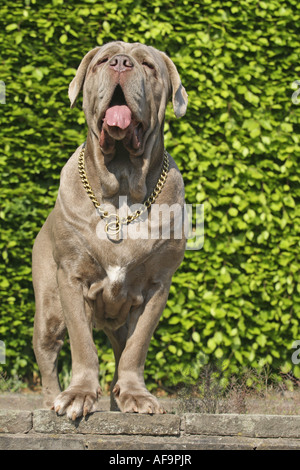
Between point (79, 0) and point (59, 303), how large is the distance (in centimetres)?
277

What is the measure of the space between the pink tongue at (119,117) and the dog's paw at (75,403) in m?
1.05

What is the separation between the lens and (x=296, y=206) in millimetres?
5152

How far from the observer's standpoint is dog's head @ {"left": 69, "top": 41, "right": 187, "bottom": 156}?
2803 millimetres

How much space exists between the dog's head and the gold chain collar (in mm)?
195

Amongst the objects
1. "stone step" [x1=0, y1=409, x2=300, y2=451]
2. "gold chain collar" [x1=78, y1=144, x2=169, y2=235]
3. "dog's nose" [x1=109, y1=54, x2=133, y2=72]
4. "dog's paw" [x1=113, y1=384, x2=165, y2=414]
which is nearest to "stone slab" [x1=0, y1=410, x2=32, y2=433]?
"stone step" [x1=0, y1=409, x2=300, y2=451]

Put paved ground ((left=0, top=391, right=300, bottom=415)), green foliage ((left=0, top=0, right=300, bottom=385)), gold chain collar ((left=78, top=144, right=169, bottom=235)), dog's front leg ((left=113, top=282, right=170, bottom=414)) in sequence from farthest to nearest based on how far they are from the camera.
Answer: green foliage ((left=0, top=0, right=300, bottom=385)) → paved ground ((left=0, top=391, right=300, bottom=415)) → gold chain collar ((left=78, top=144, right=169, bottom=235)) → dog's front leg ((left=113, top=282, right=170, bottom=414))

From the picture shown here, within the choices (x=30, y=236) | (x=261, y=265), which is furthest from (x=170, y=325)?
(x=30, y=236)

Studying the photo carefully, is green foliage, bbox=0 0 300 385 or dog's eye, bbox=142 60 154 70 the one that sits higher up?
dog's eye, bbox=142 60 154 70

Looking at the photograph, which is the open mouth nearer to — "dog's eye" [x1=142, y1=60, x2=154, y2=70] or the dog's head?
the dog's head

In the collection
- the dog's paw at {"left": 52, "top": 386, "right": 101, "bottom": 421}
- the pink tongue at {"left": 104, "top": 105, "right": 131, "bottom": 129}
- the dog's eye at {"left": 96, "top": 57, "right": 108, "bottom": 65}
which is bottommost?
the dog's paw at {"left": 52, "top": 386, "right": 101, "bottom": 421}

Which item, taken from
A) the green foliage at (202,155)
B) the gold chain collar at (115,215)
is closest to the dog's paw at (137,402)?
the gold chain collar at (115,215)

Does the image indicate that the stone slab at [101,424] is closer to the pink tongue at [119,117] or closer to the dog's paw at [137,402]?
the dog's paw at [137,402]

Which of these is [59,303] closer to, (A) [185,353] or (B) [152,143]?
(B) [152,143]

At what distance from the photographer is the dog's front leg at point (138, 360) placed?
271 centimetres
